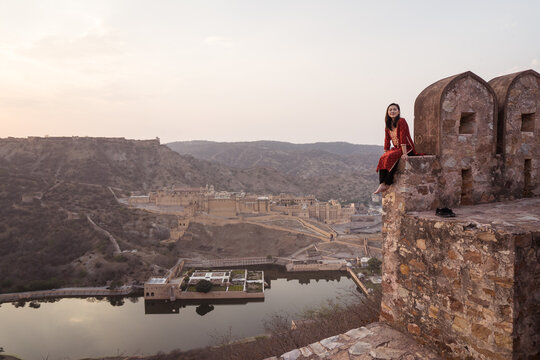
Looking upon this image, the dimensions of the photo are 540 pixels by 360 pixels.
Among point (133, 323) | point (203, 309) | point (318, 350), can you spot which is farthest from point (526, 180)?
point (133, 323)

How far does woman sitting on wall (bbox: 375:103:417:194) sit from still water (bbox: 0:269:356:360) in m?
14.8

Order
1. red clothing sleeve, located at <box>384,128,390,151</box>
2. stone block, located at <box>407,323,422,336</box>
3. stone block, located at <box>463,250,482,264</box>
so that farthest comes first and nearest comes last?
red clothing sleeve, located at <box>384,128,390,151</box>
stone block, located at <box>407,323,422,336</box>
stone block, located at <box>463,250,482,264</box>

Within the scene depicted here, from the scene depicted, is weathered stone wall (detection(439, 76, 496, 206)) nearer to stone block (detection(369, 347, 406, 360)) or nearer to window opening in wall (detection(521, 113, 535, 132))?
window opening in wall (detection(521, 113, 535, 132))

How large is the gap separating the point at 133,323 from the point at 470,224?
23930 millimetres

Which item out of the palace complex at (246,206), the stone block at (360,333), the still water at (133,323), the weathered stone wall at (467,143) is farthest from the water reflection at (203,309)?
the weathered stone wall at (467,143)

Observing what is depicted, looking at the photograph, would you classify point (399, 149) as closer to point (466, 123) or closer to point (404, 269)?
point (466, 123)

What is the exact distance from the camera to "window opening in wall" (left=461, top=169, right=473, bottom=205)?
350 cm

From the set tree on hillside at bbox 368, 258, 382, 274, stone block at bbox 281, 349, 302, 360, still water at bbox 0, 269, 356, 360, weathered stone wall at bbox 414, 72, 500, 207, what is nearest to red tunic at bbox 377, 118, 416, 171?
weathered stone wall at bbox 414, 72, 500, 207

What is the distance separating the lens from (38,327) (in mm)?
21453

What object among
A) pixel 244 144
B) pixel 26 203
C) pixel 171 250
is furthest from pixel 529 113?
pixel 244 144

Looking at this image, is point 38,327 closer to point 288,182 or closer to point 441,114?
point 441,114

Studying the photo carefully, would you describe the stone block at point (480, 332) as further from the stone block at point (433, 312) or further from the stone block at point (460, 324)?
the stone block at point (433, 312)

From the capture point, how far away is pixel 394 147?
346cm

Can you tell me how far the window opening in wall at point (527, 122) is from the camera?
3.82 meters
